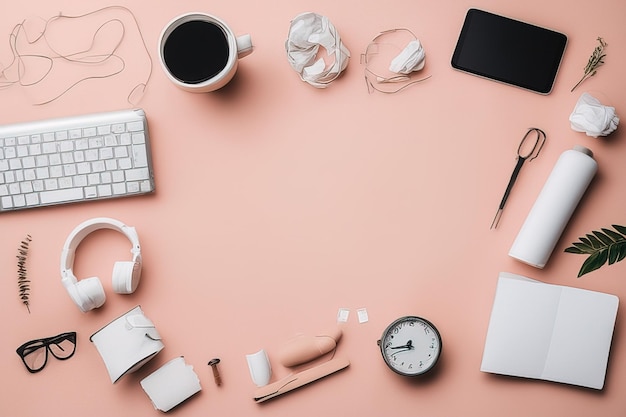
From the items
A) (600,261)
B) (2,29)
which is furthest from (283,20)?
(600,261)

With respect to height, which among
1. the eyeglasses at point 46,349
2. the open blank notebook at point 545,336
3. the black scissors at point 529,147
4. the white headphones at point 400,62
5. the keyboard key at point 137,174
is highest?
the white headphones at point 400,62

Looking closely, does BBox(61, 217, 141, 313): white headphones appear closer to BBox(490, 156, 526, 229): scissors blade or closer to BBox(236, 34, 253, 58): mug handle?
BBox(236, 34, 253, 58): mug handle

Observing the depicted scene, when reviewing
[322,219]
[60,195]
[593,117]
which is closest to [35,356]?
[60,195]

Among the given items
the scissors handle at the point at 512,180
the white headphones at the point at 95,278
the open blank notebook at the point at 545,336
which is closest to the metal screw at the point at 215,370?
the white headphones at the point at 95,278

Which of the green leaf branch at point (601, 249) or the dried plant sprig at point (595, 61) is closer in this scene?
the green leaf branch at point (601, 249)

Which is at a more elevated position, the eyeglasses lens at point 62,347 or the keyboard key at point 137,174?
the keyboard key at point 137,174

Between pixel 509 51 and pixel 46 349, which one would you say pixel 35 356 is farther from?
A: pixel 509 51

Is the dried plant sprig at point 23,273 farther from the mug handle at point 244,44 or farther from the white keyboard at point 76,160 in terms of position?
the mug handle at point 244,44

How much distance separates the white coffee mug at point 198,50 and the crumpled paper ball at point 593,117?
0.57m

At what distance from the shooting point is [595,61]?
3.78 feet

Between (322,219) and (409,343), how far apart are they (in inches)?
10.1

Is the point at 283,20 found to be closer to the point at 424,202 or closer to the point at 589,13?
the point at 424,202

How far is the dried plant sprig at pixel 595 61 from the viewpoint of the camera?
45.4 inches

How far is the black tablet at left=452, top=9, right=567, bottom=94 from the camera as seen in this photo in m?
1.15
